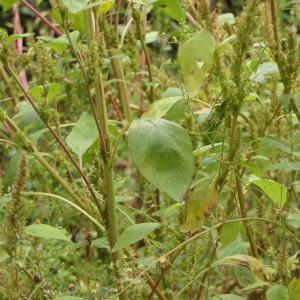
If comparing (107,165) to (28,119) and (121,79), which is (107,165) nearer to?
(28,119)

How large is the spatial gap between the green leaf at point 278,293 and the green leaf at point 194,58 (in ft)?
1.00

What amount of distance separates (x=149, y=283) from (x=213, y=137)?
0.89 ft

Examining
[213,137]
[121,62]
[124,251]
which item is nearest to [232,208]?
[213,137]

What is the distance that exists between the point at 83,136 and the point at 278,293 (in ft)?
1.46

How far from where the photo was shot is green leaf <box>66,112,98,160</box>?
119 cm

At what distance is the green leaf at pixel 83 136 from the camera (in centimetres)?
119

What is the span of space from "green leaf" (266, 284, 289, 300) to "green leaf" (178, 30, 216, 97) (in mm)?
305

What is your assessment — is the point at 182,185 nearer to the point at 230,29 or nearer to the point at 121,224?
the point at 121,224

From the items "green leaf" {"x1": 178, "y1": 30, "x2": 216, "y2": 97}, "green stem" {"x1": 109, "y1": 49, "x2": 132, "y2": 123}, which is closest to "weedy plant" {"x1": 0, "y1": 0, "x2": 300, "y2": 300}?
"green leaf" {"x1": 178, "y1": 30, "x2": 216, "y2": 97}

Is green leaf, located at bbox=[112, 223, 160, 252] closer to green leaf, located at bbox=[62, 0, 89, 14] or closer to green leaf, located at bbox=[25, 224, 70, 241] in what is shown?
green leaf, located at bbox=[25, 224, 70, 241]

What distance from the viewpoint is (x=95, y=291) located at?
1.08 m

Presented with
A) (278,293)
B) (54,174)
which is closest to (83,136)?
(54,174)

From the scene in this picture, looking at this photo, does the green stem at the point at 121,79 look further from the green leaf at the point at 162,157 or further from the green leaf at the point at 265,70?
the green leaf at the point at 162,157

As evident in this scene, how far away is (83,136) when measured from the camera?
3.96 ft
